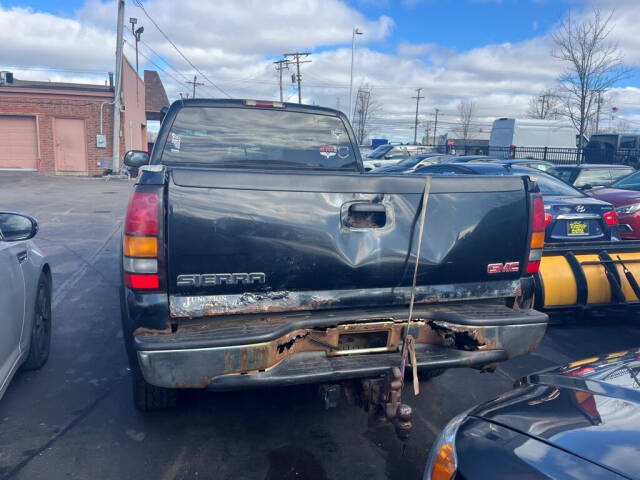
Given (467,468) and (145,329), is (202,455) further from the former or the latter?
(467,468)

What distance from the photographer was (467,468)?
6.39 ft

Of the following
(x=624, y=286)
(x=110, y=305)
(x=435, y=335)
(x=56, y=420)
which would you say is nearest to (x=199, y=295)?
(x=435, y=335)

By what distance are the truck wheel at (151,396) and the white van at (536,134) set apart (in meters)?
27.5

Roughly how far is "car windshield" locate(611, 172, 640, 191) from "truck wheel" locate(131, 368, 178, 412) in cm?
983

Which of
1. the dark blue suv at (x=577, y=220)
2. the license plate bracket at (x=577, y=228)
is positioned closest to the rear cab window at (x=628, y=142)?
the dark blue suv at (x=577, y=220)

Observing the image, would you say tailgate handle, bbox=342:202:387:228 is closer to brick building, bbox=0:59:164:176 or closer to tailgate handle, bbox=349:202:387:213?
tailgate handle, bbox=349:202:387:213

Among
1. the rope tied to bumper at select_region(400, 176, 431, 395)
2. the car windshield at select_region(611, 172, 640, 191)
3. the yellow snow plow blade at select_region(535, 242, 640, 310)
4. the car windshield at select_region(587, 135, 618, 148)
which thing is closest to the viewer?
the rope tied to bumper at select_region(400, 176, 431, 395)

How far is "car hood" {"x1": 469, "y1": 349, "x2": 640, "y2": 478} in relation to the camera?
5.95 feet

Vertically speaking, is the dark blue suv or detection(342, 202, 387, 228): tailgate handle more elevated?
detection(342, 202, 387, 228): tailgate handle

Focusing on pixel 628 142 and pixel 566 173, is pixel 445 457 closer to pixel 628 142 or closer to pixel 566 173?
pixel 566 173

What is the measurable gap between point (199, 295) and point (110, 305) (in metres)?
4.02

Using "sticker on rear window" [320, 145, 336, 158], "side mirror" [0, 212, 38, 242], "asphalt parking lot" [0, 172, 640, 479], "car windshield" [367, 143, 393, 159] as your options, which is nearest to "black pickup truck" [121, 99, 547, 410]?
"asphalt parking lot" [0, 172, 640, 479]

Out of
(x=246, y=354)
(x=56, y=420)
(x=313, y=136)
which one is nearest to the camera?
(x=246, y=354)

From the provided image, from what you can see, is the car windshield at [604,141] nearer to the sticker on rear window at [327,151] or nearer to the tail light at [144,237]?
the sticker on rear window at [327,151]
